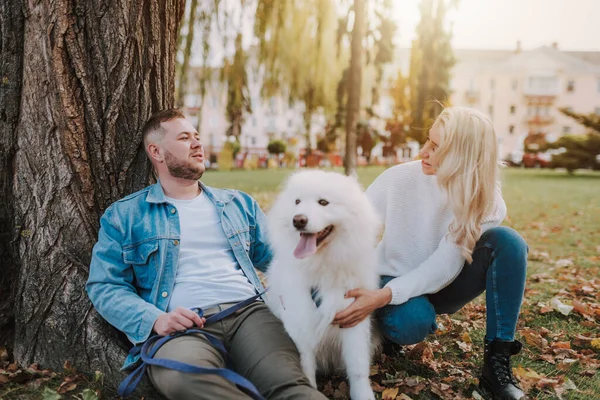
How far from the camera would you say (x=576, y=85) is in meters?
53.2

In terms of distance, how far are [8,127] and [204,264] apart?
132cm

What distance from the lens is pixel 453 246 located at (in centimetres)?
276

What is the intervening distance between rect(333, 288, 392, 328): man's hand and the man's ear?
120 cm

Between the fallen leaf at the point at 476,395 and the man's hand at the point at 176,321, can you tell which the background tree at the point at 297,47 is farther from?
the fallen leaf at the point at 476,395

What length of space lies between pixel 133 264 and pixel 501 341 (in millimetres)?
1853

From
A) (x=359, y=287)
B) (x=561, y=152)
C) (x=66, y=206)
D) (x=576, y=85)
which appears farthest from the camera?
(x=576, y=85)

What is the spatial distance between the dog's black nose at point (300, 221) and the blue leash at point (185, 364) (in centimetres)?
56

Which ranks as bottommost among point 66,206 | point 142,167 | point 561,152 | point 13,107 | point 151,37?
point 561,152

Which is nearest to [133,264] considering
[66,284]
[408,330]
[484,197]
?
[66,284]

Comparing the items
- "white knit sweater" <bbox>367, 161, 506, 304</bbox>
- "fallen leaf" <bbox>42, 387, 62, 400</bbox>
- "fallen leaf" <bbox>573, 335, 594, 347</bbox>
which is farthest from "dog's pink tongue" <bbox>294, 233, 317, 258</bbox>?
"fallen leaf" <bbox>573, 335, 594, 347</bbox>

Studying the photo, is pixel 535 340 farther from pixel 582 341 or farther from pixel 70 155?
pixel 70 155

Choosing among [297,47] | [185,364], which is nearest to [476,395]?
[185,364]

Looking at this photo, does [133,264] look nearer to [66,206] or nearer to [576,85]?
[66,206]

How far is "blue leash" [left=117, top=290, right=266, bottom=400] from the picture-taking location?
220cm
